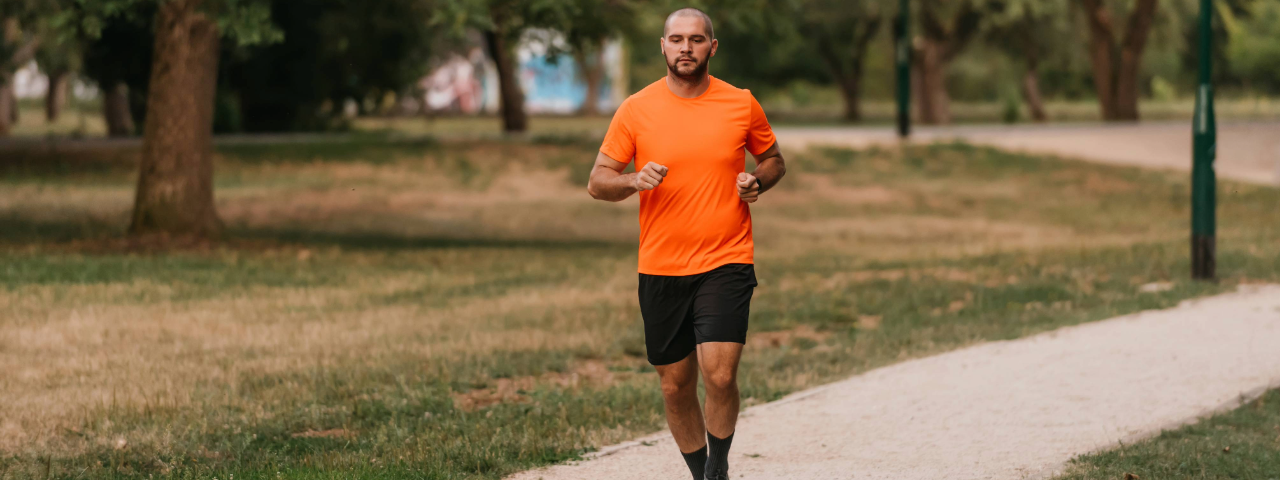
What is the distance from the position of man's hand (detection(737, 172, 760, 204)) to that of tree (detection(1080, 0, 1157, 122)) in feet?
116

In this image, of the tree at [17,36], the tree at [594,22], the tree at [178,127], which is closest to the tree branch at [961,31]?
the tree at [594,22]

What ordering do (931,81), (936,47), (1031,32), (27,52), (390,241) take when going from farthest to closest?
(1031,32), (931,81), (936,47), (27,52), (390,241)

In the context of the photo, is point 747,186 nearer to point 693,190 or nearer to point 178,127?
point 693,190

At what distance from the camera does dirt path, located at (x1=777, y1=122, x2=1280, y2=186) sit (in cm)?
2897

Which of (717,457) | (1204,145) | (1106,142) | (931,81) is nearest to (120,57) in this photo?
(1106,142)

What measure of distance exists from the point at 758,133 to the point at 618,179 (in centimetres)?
56

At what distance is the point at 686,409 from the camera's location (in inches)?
218

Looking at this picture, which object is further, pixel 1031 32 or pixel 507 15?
pixel 1031 32

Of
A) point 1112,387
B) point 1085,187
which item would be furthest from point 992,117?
point 1112,387

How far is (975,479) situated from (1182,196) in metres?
20.1

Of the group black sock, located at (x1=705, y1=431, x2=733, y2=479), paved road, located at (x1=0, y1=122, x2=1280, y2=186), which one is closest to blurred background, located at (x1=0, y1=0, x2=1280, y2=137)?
paved road, located at (x1=0, y1=122, x2=1280, y2=186)

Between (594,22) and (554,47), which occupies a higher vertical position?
(594,22)

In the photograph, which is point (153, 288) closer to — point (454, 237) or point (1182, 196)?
point (454, 237)

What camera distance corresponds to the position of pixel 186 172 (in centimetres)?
1587
